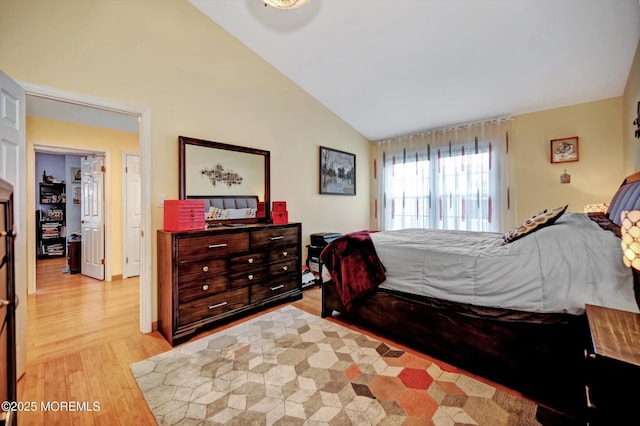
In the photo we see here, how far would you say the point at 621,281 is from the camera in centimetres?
140

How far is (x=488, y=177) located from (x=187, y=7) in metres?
4.41

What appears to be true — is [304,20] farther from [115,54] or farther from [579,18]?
[579,18]

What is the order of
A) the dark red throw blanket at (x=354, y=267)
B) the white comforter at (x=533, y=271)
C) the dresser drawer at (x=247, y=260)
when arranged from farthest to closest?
1. the dresser drawer at (x=247, y=260)
2. the dark red throw blanket at (x=354, y=267)
3. the white comforter at (x=533, y=271)

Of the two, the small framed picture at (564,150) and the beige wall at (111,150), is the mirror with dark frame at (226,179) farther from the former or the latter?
the small framed picture at (564,150)

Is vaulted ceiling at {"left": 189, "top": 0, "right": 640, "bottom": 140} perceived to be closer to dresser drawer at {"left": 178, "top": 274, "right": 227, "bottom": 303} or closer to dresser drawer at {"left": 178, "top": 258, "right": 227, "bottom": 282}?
dresser drawer at {"left": 178, "top": 258, "right": 227, "bottom": 282}

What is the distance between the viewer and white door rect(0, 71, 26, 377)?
70.4 inches

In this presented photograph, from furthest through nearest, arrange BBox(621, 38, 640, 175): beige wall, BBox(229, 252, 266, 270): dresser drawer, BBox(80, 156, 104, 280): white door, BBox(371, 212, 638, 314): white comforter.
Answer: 1. BBox(80, 156, 104, 280): white door
2. BBox(229, 252, 266, 270): dresser drawer
3. BBox(621, 38, 640, 175): beige wall
4. BBox(371, 212, 638, 314): white comforter

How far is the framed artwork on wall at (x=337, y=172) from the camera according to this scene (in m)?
4.40

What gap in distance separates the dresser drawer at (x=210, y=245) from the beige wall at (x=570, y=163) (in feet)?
12.5

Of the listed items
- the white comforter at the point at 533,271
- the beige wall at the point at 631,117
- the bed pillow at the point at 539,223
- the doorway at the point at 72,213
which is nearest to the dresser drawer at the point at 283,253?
the white comforter at the point at 533,271

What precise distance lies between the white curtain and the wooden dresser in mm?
2596

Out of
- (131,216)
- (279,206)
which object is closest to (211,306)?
(279,206)

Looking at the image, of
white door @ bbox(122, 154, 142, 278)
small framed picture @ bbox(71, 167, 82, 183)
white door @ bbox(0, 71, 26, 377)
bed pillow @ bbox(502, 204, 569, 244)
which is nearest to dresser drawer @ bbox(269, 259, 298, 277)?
white door @ bbox(0, 71, 26, 377)

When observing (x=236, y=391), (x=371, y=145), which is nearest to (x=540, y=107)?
(x=371, y=145)
